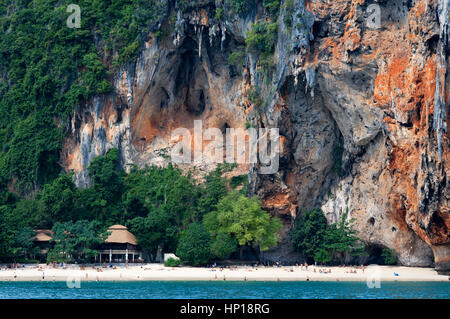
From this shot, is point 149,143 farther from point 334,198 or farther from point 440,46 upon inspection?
point 440,46

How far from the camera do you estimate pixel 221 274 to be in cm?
4084

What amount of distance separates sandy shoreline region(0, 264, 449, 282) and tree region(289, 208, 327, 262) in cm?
Result: 134

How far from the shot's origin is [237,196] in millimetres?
46562

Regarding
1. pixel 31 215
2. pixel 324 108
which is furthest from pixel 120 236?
pixel 324 108

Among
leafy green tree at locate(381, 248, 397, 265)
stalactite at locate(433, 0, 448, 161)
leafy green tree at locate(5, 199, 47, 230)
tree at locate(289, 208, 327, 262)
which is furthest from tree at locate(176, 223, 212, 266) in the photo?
stalactite at locate(433, 0, 448, 161)

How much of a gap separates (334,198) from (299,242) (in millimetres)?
3653

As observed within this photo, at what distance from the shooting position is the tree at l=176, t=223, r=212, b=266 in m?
43.6

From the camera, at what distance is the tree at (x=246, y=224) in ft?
145

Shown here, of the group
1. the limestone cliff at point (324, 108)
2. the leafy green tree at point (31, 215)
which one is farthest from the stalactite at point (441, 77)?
the leafy green tree at point (31, 215)

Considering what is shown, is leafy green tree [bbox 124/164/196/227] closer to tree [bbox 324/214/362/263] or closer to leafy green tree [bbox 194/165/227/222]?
leafy green tree [bbox 194/165/227/222]

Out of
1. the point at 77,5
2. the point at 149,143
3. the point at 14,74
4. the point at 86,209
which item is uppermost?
the point at 77,5

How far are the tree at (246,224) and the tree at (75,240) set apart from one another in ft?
23.5

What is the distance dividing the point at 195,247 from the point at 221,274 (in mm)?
3395
